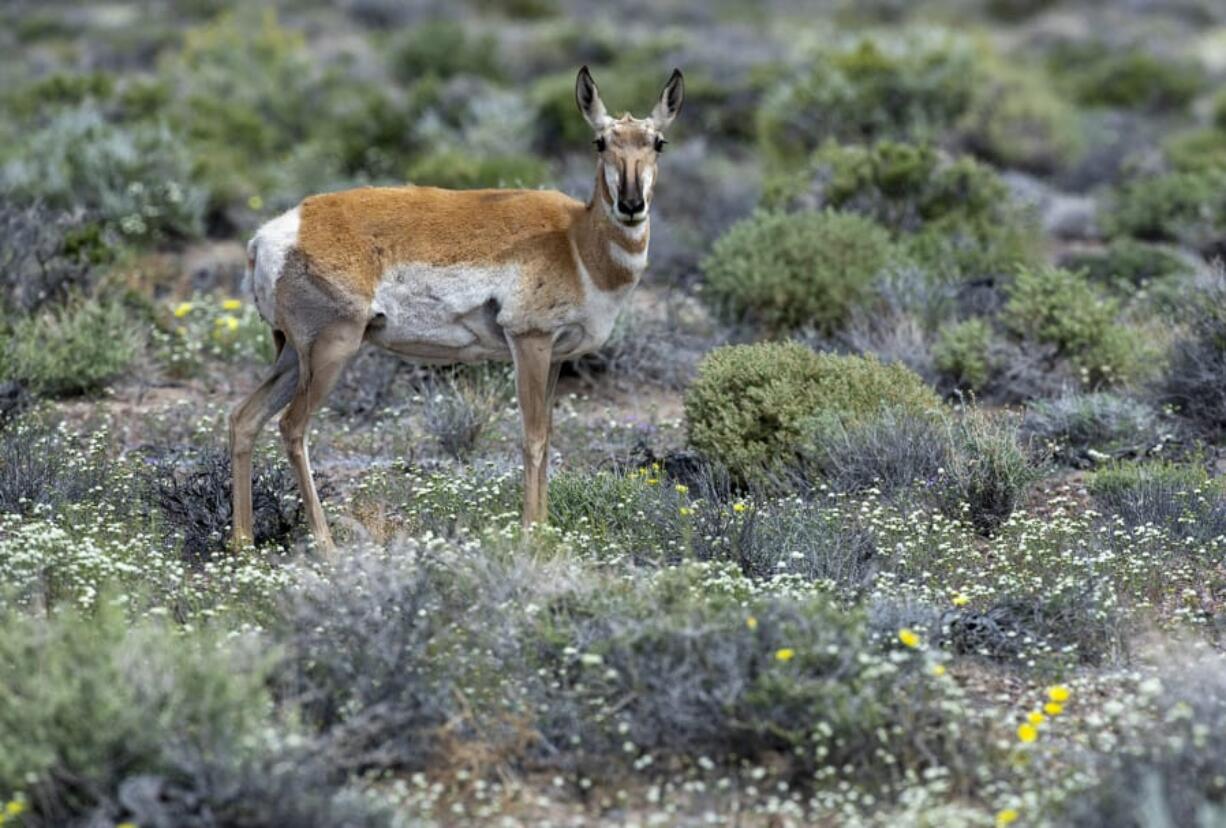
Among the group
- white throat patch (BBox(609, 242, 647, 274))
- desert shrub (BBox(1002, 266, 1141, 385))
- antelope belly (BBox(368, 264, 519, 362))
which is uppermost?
white throat patch (BBox(609, 242, 647, 274))

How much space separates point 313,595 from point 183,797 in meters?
1.39

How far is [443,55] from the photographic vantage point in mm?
24531

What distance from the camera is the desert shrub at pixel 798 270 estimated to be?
11781mm

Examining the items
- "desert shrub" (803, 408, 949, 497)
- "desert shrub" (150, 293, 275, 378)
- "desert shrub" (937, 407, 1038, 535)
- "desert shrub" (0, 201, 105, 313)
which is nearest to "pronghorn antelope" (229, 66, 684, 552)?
"desert shrub" (803, 408, 949, 497)

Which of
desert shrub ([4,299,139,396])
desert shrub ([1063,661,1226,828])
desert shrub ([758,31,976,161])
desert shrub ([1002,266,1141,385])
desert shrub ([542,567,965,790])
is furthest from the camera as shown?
desert shrub ([758,31,976,161])

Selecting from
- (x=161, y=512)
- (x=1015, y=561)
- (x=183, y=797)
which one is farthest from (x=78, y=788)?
(x=1015, y=561)

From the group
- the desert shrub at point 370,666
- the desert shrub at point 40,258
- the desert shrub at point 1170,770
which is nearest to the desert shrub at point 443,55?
the desert shrub at point 40,258

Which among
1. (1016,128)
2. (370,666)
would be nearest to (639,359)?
(370,666)

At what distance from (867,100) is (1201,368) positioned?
8.09m

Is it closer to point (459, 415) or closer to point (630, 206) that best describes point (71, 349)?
point (459, 415)

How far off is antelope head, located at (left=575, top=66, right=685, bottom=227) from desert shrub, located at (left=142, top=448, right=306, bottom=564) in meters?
2.32

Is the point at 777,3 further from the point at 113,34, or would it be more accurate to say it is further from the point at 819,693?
the point at 819,693

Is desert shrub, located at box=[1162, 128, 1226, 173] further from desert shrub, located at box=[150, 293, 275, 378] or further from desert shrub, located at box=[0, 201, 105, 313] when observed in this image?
desert shrub, located at box=[0, 201, 105, 313]

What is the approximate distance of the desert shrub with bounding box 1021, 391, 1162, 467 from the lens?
31.4 ft
